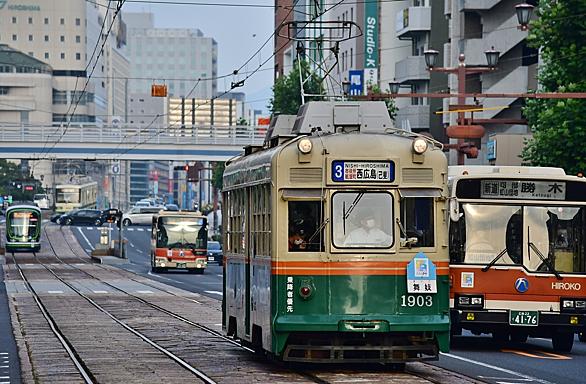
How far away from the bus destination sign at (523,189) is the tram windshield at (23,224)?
69166 millimetres

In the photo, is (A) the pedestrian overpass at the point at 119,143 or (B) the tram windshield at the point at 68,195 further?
(B) the tram windshield at the point at 68,195

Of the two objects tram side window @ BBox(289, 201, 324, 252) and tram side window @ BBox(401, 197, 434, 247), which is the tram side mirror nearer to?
tram side window @ BBox(401, 197, 434, 247)

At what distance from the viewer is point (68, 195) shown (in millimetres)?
161875

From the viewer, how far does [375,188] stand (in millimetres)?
17016

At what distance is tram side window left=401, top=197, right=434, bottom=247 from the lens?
1706 cm

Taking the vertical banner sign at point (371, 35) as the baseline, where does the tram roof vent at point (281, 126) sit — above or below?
below

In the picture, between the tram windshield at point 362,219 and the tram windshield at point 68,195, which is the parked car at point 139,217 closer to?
the tram windshield at point 68,195

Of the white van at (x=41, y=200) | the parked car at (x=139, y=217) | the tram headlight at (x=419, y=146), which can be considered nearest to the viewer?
the tram headlight at (x=419, y=146)

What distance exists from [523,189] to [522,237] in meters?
0.70

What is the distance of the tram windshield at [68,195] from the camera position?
162m

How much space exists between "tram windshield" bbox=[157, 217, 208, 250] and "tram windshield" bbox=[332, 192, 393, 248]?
50238 mm

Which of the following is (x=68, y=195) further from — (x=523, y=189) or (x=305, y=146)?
(x=305, y=146)

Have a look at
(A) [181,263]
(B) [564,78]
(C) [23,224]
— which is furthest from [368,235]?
(C) [23,224]

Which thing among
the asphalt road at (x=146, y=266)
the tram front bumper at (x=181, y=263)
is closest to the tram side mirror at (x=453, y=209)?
the asphalt road at (x=146, y=266)
